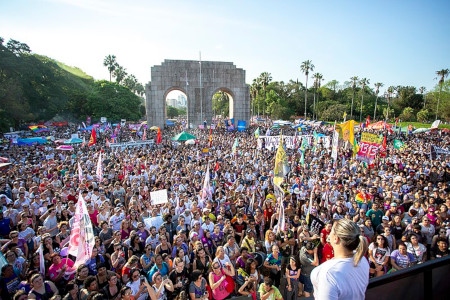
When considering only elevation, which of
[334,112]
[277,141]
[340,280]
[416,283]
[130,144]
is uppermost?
[334,112]

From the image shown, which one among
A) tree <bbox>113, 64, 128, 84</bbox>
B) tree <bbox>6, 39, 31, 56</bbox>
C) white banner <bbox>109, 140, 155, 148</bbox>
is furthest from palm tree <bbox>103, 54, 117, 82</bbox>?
white banner <bbox>109, 140, 155, 148</bbox>

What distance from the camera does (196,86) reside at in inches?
1761

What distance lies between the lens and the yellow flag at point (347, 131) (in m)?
13.1

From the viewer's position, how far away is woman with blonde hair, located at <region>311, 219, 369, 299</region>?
1546mm

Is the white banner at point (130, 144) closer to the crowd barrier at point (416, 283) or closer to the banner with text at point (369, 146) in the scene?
the banner with text at point (369, 146)

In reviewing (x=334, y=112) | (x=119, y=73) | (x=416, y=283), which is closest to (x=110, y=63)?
(x=119, y=73)

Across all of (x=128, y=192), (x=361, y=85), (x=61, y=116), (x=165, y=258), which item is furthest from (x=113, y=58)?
(x=165, y=258)

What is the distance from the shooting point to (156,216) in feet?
25.6

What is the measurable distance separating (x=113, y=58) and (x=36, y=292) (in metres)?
89.4

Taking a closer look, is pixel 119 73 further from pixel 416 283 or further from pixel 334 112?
pixel 416 283

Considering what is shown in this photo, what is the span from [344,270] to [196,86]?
147 ft

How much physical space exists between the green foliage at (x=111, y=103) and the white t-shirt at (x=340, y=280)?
58.4m

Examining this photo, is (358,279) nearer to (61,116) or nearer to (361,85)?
(61,116)

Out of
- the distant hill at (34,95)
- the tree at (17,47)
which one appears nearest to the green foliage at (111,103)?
the distant hill at (34,95)
